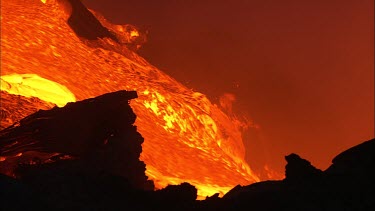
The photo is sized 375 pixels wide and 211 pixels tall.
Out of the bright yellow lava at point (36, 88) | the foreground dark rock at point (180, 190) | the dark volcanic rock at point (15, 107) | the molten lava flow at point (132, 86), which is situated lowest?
the foreground dark rock at point (180, 190)

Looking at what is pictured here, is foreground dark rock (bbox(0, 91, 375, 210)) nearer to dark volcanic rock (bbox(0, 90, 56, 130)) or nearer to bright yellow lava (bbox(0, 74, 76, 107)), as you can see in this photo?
dark volcanic rock (bbox(0, 90, 56, 130))

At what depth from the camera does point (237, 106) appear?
4578 centimetres

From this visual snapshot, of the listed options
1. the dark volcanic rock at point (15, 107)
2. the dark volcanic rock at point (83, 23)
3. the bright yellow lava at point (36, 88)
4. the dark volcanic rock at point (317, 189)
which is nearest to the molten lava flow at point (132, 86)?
the bright yellow lava at point (36, 88)

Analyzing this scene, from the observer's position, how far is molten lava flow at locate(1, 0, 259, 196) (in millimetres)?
19891

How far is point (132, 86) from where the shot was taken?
26031 millimetres

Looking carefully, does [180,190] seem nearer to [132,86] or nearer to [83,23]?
[132,86]

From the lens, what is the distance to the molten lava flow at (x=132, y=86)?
1989 centimetres

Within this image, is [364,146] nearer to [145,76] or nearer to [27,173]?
[27,173]

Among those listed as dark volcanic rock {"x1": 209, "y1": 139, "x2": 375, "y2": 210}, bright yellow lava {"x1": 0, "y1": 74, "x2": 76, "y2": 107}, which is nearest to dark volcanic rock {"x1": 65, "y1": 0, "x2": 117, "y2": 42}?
bright yellow lava {"x1": 0, "y1": 74, "x2": 76, "y2": 107}

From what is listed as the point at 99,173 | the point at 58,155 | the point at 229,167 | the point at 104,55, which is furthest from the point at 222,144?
the point at 99,173

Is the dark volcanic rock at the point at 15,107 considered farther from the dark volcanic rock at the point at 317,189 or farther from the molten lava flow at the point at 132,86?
the dark volcanic rock at the point at 317,189

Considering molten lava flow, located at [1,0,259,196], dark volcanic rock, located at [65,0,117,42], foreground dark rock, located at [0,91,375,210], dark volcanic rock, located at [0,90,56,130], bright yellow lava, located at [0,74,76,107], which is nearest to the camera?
foreground dark rock, located at [0,91,375,210]

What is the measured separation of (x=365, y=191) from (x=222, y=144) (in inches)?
905

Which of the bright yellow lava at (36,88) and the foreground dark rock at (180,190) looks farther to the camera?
the bright yellow lava at (36,88)
